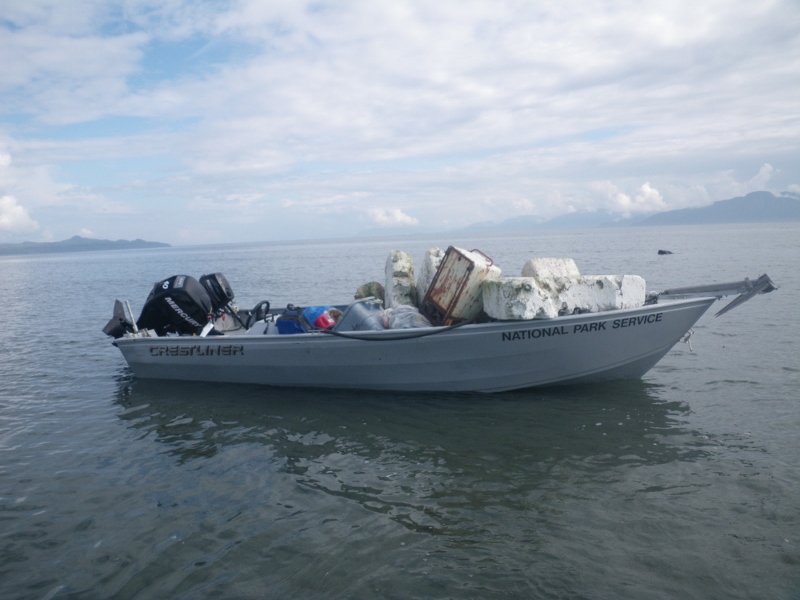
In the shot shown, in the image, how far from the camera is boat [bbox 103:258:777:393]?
6891 millimetres

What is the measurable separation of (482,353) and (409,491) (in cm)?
255

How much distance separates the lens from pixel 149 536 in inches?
174

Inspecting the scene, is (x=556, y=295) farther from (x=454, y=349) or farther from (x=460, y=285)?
(x=454, y=349)

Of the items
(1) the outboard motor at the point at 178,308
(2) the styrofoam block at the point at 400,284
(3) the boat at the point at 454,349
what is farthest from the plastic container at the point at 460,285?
(1) the outboard motor at the point at 178,308

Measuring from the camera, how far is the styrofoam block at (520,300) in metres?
6.44

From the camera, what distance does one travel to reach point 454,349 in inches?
278

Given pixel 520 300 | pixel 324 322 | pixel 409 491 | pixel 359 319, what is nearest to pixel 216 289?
pixel 324 322

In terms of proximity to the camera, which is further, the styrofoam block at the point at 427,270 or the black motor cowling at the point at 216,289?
the black motor cowling at the point at 216,289

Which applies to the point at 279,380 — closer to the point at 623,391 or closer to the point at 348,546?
the point at 348,546

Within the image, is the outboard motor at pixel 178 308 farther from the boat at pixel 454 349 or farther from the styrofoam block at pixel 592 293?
the styrofoam block at pixel 592 293

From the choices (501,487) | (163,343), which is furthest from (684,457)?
(163,343)

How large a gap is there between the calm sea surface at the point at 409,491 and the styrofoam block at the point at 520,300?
1.33 m

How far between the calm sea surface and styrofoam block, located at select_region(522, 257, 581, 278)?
5.61 ft

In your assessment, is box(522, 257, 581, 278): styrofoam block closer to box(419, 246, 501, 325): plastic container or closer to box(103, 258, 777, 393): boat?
Result: box(419, 246, 501, 325): plastic container
